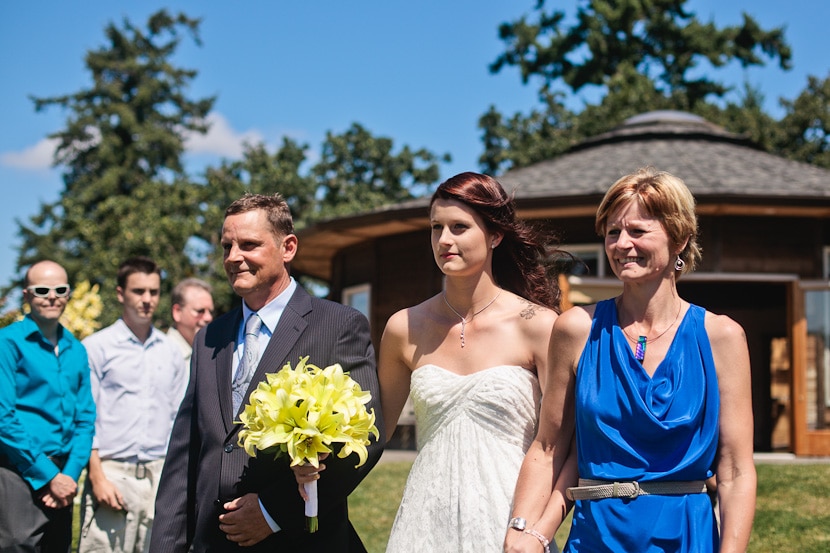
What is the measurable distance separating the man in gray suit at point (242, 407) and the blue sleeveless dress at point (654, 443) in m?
1.09

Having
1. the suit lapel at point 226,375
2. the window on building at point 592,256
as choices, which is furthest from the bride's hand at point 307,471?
the window on building at point 592,256

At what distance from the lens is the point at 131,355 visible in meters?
6.84

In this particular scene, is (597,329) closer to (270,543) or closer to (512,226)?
(512,226)

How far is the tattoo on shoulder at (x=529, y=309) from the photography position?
4.09 meters

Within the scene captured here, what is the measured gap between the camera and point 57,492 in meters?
5.79

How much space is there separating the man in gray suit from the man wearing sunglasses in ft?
6.71

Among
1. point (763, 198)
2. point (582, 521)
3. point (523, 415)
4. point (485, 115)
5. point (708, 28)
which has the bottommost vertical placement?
point (582, 521)

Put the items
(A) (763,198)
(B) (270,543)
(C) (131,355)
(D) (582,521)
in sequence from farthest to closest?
1. (A) (763,198)
2. (C) (131,355)
3. (B) (270,543)
4. (D) (582,521)

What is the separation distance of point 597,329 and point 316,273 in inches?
865

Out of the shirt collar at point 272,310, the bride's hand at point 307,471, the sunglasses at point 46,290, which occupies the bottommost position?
the bride's hand at point 307,471

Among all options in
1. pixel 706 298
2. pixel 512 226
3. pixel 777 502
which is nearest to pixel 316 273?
pixel 706 298

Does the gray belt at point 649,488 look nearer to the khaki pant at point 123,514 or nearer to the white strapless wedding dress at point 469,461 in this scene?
the white strapless wedding dress at point 469,461

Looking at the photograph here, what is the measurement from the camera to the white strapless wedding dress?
3.91m

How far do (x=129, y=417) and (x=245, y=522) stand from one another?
3259 mm
